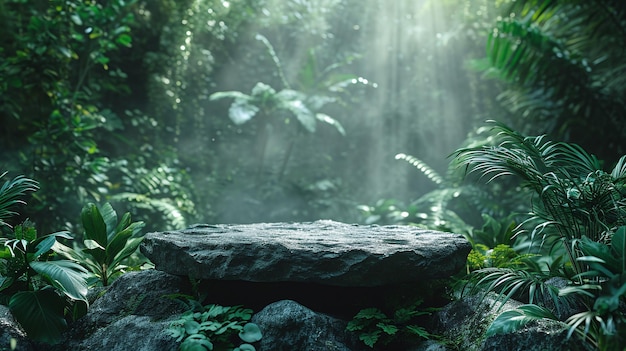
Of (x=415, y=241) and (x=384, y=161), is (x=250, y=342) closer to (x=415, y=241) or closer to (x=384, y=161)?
(x=415, y=241)

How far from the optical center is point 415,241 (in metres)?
3.26

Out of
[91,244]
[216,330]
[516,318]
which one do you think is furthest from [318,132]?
[516,318]

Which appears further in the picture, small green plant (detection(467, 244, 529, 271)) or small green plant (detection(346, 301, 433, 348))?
small green plant (detection(467, 244, 529, 271))

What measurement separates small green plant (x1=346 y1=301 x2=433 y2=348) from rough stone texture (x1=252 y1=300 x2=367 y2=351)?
3.3 inches

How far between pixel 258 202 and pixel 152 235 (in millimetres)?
6073

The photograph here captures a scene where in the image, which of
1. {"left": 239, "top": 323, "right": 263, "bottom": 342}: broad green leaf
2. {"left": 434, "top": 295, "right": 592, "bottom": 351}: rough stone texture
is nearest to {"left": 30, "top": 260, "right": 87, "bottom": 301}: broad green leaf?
{"left": 239, "top": 323, "right": 263, "bottom": 342}: broad green leaf

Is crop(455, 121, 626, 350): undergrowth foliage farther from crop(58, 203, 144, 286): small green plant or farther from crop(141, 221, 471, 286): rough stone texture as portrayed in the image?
crop(58, 203, 144, 286): small green plant

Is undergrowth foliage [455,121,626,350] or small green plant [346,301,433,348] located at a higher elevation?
undergrowth foliage [455,121,626,350]

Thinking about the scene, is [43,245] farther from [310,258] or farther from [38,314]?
[310,258]

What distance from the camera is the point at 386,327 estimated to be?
2875mm

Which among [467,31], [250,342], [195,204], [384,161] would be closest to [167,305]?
[250,342]

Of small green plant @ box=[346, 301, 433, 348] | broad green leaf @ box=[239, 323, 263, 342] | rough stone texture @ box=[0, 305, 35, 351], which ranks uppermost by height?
small green plant @ box=[346, 301, 433, 348]

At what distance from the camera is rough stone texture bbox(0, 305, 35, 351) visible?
9.07ft

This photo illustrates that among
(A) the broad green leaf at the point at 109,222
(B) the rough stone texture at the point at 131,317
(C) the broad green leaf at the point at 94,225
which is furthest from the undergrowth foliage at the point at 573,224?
(A) the broad green leaf at the point at 109,222
